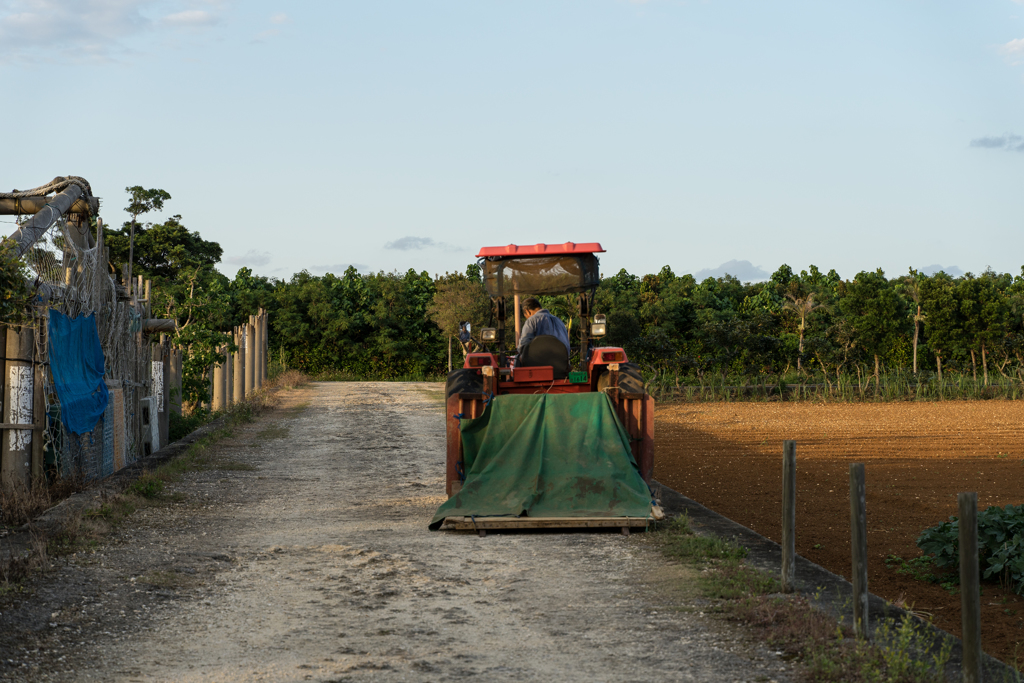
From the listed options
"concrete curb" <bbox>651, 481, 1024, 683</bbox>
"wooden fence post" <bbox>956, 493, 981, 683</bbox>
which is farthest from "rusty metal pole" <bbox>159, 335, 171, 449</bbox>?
"wooden fence post" <bbox>956, 493, 981, 683</bbox>

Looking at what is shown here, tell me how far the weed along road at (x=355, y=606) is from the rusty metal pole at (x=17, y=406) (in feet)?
3.91

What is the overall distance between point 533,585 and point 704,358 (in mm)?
28285

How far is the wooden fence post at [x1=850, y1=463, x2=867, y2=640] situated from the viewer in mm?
4914

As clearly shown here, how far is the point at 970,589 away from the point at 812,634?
1122 mm

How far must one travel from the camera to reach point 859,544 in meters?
4.95

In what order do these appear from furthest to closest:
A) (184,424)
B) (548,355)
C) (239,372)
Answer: (239,372)
(184,424)
(548,355)

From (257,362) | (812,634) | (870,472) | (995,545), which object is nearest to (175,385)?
(870,472)

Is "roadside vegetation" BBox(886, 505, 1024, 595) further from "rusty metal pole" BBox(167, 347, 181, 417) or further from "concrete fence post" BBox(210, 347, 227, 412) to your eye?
"concrete fence post" BBox(210, 347, 227, 412)

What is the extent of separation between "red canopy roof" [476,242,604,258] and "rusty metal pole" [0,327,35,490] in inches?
184

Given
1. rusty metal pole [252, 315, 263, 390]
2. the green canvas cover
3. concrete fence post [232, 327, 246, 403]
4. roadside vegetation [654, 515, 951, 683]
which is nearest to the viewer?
roadside vegetation [654, 515, 951, 683]

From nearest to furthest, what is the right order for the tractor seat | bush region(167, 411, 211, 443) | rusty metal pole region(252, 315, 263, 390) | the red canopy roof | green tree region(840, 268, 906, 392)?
the tractor seat → the red canopy roof → bush region(167, 411, 211, 443) → rusty metal pole region(252, 315, 263, 390) → green tree region(840, 268, 906, 392)

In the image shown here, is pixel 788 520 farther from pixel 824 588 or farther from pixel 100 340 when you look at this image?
pixel 100 340

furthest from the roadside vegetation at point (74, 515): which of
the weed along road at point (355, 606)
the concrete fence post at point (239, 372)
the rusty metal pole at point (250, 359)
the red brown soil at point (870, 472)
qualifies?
the rusty metal pole at point (250, 359)

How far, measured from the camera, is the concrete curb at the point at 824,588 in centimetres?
456
